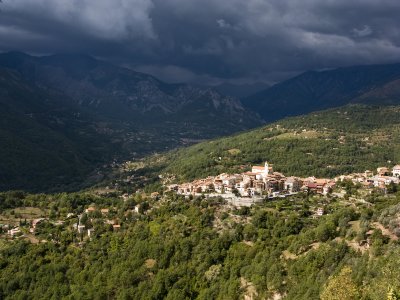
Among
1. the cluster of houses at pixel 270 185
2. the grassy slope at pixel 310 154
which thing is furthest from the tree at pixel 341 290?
the grassy slope at pixel 310 154

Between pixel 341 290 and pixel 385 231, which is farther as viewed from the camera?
pixel 385 231

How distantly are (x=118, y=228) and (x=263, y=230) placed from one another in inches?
1168

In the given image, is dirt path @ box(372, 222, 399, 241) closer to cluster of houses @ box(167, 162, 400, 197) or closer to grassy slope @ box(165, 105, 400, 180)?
cluster of houses @ box(167, 162, 400, 197)

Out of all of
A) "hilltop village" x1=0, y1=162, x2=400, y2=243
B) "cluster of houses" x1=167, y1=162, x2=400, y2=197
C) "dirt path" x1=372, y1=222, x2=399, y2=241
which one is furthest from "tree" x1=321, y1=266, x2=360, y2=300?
"cluster of houses" x1=167, y1=162, x2=400, y2=197

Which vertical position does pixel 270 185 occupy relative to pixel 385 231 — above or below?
above

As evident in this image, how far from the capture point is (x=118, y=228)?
81312mm

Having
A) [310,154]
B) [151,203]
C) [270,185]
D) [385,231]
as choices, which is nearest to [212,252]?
[385,231]

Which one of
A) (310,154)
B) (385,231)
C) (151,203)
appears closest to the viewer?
(385,231)

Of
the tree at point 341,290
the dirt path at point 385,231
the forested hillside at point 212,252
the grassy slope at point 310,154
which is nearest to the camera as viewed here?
the tree at point 341,290

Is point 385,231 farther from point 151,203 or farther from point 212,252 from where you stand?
point 151,203

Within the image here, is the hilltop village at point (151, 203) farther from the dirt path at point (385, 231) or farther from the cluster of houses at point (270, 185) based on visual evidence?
the dirt path at point (385, 231)

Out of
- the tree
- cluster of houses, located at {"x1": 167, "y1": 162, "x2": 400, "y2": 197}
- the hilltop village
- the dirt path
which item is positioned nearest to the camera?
the tree

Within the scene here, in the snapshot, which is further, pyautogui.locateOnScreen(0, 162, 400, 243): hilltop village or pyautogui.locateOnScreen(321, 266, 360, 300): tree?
A: pyautogui.locateOnScreen(0, 162, 400, 243): hilltop village

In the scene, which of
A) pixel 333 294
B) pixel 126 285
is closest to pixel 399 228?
pixel 333 294
